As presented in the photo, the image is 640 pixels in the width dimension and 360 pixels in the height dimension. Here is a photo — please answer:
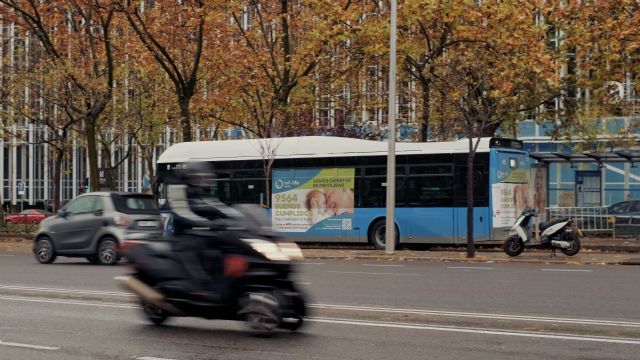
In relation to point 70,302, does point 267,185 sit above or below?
above

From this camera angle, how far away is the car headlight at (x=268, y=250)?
10.0 m

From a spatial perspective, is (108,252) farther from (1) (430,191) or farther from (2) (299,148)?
(1) (430,191)

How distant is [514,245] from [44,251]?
11.2m

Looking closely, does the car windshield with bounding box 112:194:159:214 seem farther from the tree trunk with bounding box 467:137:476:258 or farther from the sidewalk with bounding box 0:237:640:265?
the tree trunk with bounding box 467:137:476:258

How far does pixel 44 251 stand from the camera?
2417 centimetres

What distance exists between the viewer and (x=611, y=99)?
33.9m

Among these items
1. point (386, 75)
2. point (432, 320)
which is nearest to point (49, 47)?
point (386, 75)

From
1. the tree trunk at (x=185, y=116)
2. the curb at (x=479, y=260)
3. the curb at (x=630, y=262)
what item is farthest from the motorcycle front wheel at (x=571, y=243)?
the tree trunk at (x=185, y=116)

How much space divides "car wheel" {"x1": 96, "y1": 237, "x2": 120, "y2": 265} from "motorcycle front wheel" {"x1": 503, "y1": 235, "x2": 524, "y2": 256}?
30.6ft

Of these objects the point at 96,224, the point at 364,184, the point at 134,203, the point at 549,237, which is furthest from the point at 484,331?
the point at 364,184

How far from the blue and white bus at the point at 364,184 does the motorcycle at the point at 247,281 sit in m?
17.8

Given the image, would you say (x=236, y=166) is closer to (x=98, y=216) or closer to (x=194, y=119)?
(x=98, y=216)

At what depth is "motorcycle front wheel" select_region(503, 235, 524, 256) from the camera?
2508cm

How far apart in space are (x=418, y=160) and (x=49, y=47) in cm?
1630
